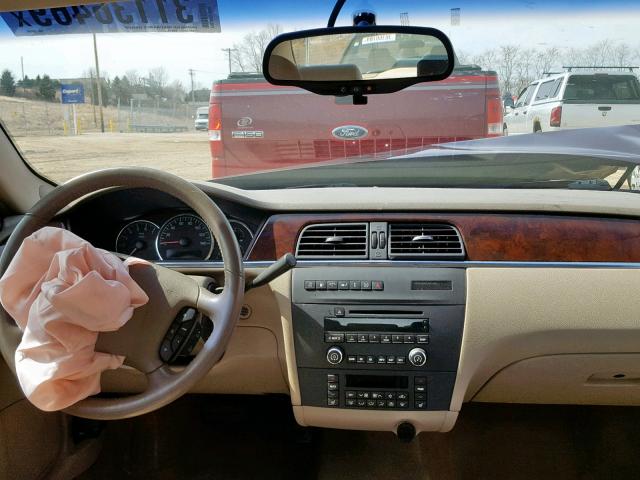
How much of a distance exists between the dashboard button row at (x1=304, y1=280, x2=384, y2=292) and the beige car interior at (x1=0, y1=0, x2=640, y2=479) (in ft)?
0.05

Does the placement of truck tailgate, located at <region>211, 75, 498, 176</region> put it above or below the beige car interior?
above

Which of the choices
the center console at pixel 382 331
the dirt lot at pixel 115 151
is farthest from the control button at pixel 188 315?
the dirt lot at pixel 115 151

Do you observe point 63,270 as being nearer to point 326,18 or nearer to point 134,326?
point 134,326

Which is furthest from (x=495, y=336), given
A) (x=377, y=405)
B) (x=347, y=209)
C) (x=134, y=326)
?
(x=134, y=326)

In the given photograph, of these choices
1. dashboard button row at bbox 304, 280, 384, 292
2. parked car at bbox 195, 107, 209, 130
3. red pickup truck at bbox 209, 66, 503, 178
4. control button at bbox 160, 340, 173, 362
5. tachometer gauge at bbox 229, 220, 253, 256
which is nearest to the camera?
control button at bbox 160, 340, 173, 362

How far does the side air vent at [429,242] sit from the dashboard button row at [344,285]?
0.16 m

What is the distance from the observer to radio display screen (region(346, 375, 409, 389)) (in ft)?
8.56

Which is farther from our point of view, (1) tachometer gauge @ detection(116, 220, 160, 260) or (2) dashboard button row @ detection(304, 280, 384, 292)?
(1) tachometer gauge @ detection(116, 220, 160, 260)

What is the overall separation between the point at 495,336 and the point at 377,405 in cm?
53

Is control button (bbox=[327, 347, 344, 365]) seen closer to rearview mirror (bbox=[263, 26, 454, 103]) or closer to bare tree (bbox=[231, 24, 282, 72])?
rearview mirror (bbox=[263, 26, 454, 103])

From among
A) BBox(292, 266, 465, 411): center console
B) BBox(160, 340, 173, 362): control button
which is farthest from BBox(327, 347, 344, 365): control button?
BBox(160, 340, 173, 362): control button

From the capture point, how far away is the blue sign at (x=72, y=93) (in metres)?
3.08

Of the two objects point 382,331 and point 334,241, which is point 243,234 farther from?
point 382,331

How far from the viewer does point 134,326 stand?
7.37ft
